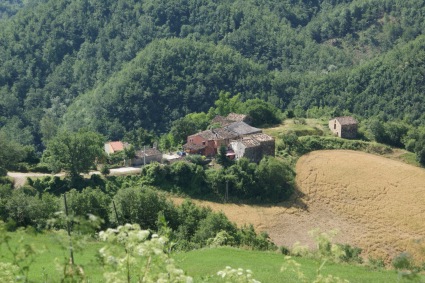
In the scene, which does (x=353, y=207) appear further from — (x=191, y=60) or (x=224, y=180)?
(x=191, y=60)

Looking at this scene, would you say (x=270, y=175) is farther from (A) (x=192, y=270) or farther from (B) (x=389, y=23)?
(B) (x=389, y=23)

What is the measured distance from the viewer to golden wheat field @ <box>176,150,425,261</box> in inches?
1822

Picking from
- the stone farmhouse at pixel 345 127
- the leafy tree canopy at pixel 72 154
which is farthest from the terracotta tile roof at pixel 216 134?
the stone farmhouse at pixel 345 127

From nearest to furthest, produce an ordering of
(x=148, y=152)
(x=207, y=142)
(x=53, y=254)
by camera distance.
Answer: (x=53, y=254) < (x=148, y=152) < (x=207, y=142)

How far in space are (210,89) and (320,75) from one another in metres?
22.2

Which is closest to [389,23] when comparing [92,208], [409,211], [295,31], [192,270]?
[295,31]

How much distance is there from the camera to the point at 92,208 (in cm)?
3975

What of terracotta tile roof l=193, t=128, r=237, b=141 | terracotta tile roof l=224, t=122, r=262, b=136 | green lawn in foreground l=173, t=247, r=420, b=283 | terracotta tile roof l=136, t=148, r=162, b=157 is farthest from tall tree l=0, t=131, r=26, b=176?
green lawn in foreground l=173, t=247, r=420, b=283

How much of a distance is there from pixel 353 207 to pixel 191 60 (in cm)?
4989

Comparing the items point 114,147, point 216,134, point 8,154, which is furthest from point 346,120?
point 8,154

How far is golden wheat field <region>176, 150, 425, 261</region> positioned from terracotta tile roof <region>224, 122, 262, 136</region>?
18.5ft

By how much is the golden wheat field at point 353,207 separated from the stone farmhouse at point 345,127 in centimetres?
562

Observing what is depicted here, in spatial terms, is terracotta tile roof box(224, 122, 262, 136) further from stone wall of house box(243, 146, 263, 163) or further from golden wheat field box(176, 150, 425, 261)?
golden wheat field box(176, 150, 425, 261)

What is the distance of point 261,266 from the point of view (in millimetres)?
27438
